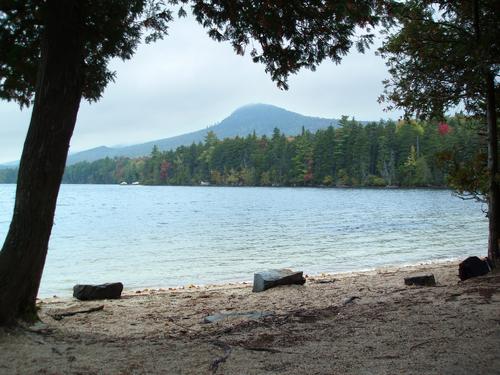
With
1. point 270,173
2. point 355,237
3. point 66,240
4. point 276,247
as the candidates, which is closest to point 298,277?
point 276,247

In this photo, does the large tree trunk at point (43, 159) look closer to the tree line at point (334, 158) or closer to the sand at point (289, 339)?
the sand at point (289, 339)

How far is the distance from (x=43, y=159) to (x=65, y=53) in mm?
1444

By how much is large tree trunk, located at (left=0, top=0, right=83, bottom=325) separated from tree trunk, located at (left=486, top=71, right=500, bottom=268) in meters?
8.37

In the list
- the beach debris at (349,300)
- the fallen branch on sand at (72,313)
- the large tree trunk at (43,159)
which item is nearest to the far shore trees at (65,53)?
the large tree trunk at (43,159)

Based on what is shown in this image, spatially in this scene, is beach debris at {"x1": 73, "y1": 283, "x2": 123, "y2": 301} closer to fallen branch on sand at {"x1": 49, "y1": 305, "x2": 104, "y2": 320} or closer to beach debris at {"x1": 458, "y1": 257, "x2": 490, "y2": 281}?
fallen branch on sand at {"x1": 49, "y1": 305, "x2": 104, "y2": 320}

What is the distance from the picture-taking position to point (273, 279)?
11.7 meters

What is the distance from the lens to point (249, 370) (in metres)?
4.59

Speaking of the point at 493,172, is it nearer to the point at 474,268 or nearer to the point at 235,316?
the point at 474,268

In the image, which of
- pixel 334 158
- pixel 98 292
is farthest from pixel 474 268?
pixel 334 158

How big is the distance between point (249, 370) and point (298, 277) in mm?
7407

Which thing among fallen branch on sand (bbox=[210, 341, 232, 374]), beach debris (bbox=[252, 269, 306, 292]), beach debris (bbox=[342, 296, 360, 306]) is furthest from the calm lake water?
fallen branch on sand (bbox=[210, 341, 232, 374])

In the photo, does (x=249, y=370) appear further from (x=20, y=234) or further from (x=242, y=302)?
(x=242, y=302)

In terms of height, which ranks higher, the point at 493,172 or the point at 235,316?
the point at 493,172

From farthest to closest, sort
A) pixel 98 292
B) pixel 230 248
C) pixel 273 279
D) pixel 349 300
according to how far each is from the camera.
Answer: pixel 230 248 < pixel 273 279 < pixel 98 292 < pixel 349 300
